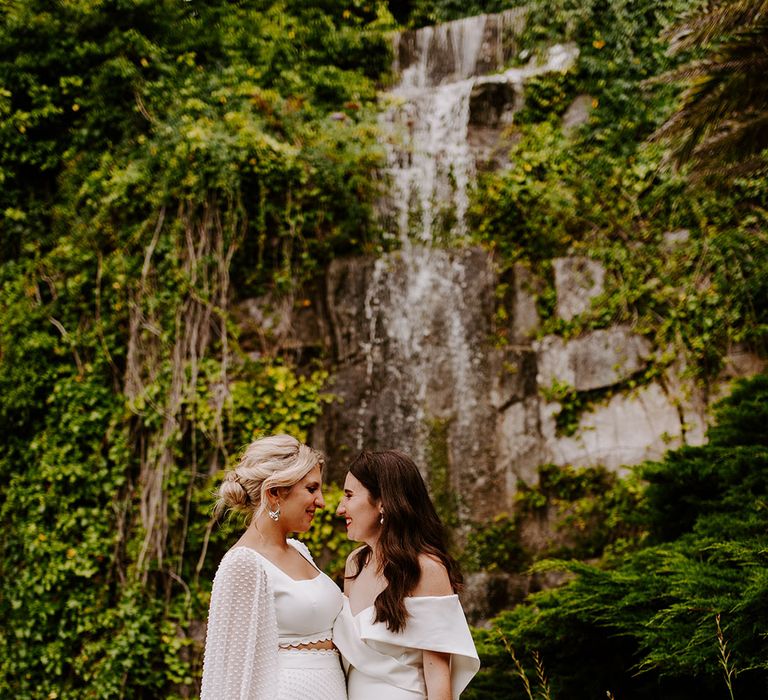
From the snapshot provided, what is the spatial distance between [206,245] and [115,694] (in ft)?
15.3

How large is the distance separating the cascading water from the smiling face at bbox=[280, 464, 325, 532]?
471 cm

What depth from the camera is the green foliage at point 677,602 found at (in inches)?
118

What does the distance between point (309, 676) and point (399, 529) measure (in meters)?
0.66

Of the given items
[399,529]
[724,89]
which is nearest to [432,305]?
[724,89]

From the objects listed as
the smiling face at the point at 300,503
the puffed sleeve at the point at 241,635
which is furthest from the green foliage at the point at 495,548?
the puffed sleeve at the point at 241,635

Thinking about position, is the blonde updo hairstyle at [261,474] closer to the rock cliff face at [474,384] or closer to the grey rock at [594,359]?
the rock cliff face at [474,384]

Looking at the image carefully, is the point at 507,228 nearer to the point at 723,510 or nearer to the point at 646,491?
the point at 646,491

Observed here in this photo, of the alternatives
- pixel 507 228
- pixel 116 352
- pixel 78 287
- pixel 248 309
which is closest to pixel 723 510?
pixel 507 228

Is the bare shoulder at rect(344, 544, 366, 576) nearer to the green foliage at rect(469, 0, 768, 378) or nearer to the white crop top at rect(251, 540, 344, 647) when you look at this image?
the white crop top at rect(251, 540, 344, 647)

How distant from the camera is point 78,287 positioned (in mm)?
8305

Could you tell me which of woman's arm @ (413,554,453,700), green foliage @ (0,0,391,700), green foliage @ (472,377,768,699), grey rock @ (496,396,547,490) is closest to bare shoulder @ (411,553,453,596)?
woman's arm @ (413,554,453,700)

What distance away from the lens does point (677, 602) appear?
11.0 ft

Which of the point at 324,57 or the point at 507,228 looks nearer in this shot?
the point at 507,228

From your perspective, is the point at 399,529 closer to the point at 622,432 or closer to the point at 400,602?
the point at 400,602
